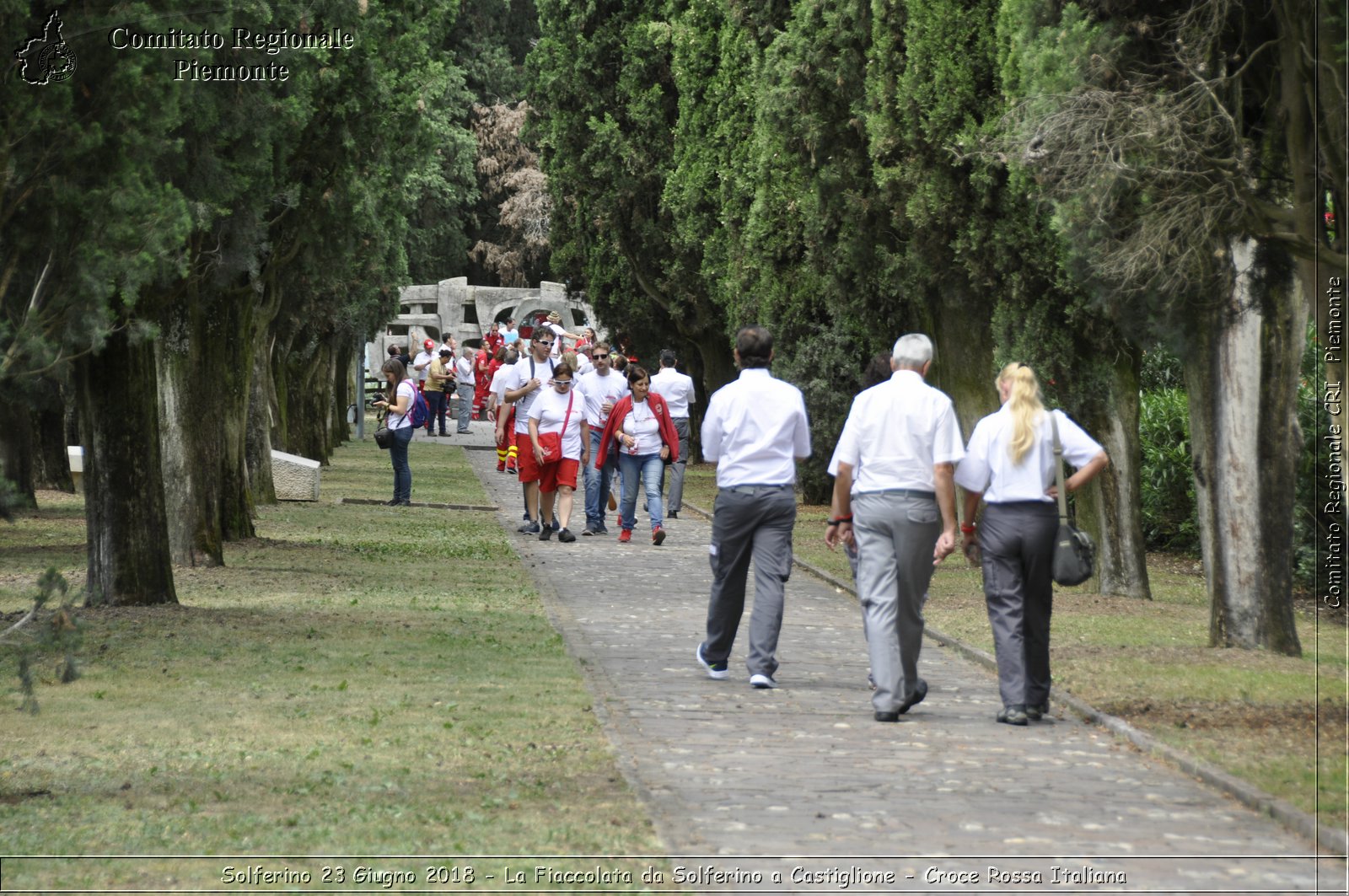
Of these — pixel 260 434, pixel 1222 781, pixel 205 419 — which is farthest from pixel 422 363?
pixel 1222 781

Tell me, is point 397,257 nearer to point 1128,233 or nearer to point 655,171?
point 655,171

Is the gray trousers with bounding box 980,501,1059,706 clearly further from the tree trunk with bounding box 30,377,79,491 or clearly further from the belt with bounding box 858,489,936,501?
the tree trunk with bounding box 30,377,79,491

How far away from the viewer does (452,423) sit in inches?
2003

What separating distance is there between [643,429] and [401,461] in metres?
5.66

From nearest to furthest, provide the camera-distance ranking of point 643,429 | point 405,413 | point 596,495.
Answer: point 643,429 < point 596,495 < point 405,413

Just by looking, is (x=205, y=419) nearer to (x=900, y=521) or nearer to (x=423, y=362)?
(x=900, y=521)

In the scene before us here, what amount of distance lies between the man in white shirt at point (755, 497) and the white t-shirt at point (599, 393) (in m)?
11.1

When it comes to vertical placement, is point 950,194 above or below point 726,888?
above

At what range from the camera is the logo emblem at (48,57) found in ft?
29.7

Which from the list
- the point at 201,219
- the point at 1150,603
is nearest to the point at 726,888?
the point at 201,219

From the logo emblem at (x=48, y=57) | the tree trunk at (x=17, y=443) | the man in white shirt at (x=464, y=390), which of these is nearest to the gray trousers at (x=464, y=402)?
the man in white shirt at (x=464, y=390)

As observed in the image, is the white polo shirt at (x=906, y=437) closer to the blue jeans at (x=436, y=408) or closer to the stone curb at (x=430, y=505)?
the stone curb at (x=430, y=505)

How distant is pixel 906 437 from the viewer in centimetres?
971

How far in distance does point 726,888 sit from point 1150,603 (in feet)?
34.6
